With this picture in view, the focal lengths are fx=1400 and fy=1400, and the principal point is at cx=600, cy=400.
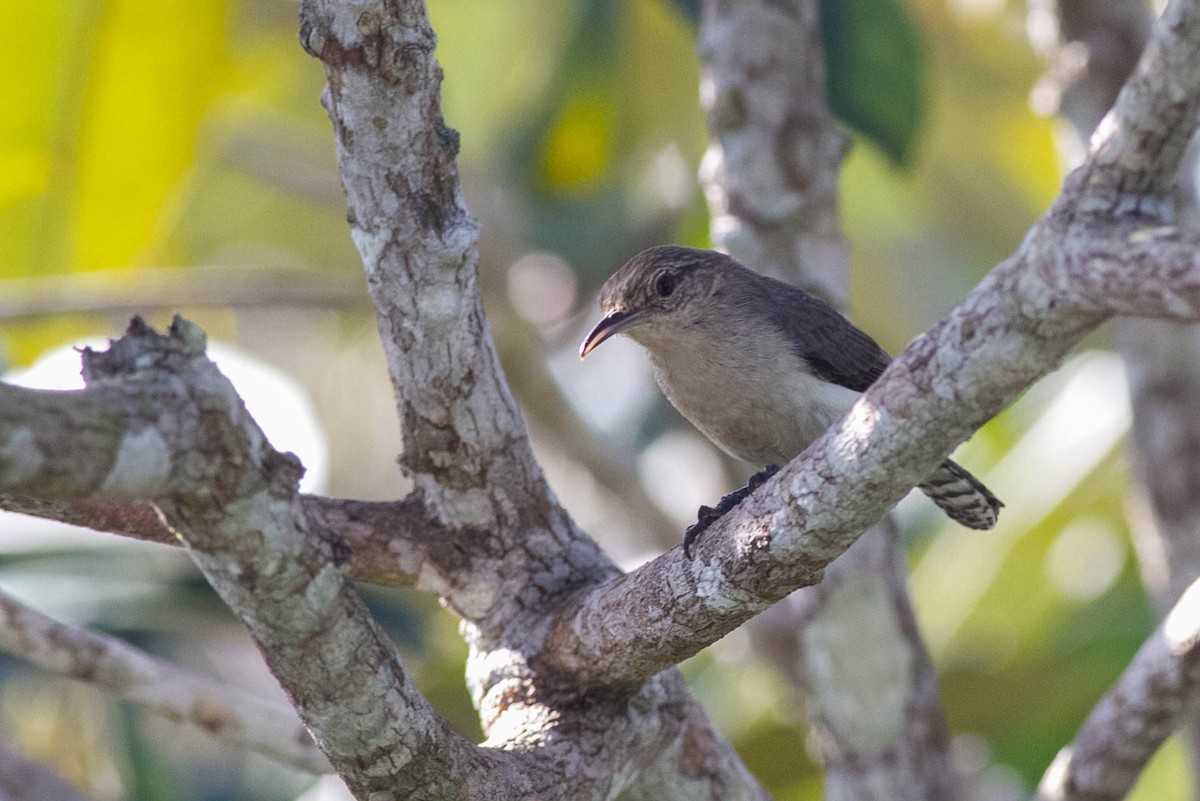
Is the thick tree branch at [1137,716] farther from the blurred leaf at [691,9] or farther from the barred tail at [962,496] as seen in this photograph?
the blurred leaf at [691,9]

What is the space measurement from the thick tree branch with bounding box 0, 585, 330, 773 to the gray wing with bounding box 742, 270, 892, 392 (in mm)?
2188

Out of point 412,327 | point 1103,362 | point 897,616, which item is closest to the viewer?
point 412,327

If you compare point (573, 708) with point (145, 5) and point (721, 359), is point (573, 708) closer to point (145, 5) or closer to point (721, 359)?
point (721, 359)

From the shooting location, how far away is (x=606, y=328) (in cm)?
500

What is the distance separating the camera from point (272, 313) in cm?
1314

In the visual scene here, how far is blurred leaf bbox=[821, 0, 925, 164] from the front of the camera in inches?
231

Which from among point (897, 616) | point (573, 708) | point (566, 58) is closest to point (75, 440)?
point (573, 708)

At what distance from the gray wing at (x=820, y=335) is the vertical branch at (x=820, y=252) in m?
0.44

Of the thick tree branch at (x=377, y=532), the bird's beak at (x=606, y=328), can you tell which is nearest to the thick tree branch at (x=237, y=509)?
the thick tree branch at (x=377, y=532)

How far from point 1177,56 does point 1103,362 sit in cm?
752

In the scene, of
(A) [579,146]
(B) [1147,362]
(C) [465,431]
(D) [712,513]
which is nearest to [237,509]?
(C) [465,431]

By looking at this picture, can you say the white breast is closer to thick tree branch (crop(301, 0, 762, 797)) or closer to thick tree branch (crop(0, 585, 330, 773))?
thick tree branch (crop(301, 0, 762, 797))

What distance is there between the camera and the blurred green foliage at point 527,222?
671cm

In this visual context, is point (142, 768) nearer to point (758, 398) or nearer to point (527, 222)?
point (758, 398)
